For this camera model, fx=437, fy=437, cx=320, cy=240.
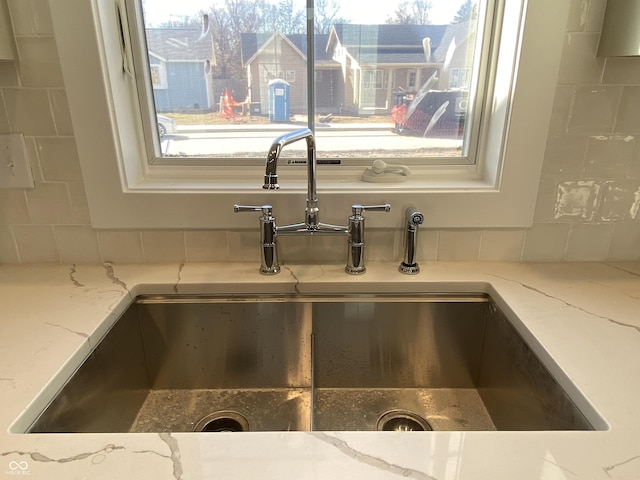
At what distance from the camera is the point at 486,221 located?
1072 mm

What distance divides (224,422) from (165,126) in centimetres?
76

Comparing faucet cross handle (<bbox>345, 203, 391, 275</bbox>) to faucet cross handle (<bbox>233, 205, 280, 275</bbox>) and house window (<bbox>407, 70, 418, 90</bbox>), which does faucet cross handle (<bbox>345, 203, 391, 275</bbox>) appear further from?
house window (<bbox>407, 70, 418, 90</bbox>)

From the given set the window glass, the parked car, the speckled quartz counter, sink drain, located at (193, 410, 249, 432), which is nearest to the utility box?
the window glass

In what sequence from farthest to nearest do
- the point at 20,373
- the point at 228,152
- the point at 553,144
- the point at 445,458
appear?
1. the point at 228,152
2. the point at 553,144
3. the point at 20,373
4. the point at 445,458

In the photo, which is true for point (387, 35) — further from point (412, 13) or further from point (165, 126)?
point (165, 126)

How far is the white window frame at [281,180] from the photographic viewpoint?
3.07 ft

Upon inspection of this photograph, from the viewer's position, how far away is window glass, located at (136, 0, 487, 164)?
1.07 metres

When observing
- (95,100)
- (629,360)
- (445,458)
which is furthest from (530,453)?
(95,100)

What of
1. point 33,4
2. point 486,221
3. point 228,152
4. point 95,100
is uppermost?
point 33,4

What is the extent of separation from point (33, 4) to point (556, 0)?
3.58 feet

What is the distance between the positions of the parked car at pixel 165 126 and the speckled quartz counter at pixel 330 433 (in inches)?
14.1

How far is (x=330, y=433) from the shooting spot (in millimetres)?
584

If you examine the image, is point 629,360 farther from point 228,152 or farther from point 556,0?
point 228,152

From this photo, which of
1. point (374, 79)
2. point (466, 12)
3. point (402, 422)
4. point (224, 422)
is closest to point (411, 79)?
point (374, 79)
